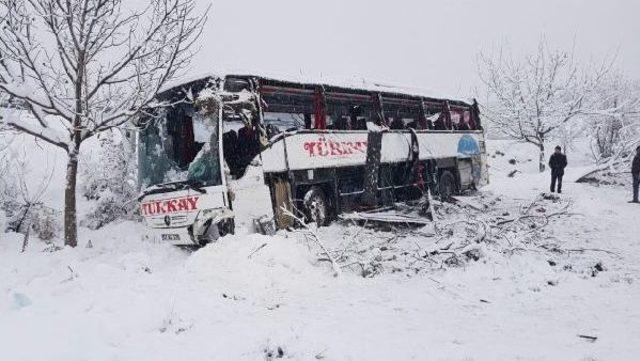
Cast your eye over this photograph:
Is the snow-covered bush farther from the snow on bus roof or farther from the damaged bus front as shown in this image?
the snow on bus roof

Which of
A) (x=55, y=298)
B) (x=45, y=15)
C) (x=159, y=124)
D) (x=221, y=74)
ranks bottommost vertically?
(x=55, y=298)

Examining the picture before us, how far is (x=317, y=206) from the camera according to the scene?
1069cm

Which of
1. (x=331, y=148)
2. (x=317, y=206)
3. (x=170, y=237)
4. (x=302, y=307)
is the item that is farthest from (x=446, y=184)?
(x=302, y=307)

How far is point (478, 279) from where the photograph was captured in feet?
21.3

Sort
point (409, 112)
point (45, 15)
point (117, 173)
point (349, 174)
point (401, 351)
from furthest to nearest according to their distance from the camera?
point (117, 173) < point (409, 112) < point (349, 174) < point (45, 15) < point (401, 351)

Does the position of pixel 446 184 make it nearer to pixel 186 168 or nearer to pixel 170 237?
pixel 186 168

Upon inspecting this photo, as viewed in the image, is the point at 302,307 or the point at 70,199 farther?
the point at 70,199

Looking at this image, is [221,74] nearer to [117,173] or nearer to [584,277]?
[584,277]

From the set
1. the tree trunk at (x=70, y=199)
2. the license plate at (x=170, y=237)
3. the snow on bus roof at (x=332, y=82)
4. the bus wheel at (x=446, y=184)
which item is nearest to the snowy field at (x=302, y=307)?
the license plate at (x=170, y=237)

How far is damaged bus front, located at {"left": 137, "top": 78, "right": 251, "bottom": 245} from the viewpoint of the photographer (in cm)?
812

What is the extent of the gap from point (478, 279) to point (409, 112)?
25.9ft

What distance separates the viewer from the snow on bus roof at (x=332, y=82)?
8703 mm

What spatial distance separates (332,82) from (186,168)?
4.15m

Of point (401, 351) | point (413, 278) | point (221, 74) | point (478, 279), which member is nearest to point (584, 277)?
point (478, 279)
